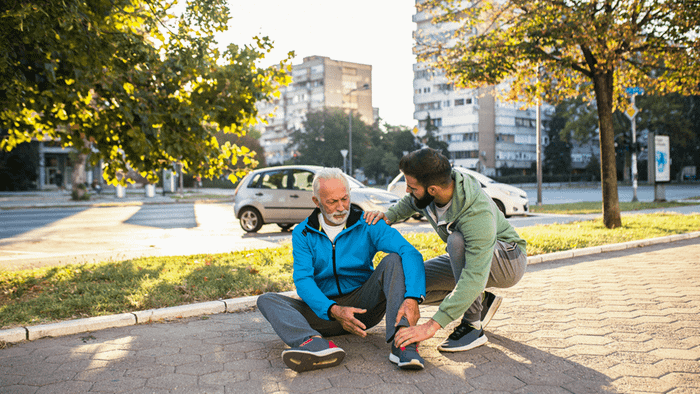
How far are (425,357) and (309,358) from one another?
35.3 inches

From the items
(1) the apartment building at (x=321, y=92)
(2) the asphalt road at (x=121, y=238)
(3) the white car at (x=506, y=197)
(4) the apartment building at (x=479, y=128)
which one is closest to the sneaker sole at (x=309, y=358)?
(2) the asphalt road at (x=121, y=238)

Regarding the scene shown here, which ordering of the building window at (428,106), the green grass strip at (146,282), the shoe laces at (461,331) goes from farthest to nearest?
the building window at (428,106) < the green grass strip at (146,282) < the shoe laces at (461,331)

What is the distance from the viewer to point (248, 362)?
11.8ft

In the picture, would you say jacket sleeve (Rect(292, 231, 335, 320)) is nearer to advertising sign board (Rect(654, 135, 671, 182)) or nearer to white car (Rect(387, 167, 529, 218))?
white car (Rect(387, 167, 529, 218))

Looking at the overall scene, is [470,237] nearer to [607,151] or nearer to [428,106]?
[607,151]

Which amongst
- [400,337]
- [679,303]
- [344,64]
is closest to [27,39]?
[400,337]

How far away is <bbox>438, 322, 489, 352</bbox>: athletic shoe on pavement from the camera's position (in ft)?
12.1

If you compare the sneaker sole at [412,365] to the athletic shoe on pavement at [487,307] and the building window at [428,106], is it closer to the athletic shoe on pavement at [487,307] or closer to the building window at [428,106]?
the athletic shoe on pavement at [487,307]

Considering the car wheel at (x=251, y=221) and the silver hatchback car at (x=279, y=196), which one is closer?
the silver hatchback car at (x=279, y=196)

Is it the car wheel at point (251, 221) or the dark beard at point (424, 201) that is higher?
the dark beard at point (424, 201)

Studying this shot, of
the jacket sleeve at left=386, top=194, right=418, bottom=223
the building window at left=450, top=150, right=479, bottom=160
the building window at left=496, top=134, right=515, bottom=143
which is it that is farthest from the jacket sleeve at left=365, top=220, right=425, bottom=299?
the building window at left=496, top=134, right=515, bottom=143

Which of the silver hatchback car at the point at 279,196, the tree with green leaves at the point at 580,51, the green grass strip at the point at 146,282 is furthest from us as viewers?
the silver hatchback car at the point at 279,196

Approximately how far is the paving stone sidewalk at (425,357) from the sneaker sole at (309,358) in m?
0.07

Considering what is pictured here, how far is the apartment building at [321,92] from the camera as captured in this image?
316ft
